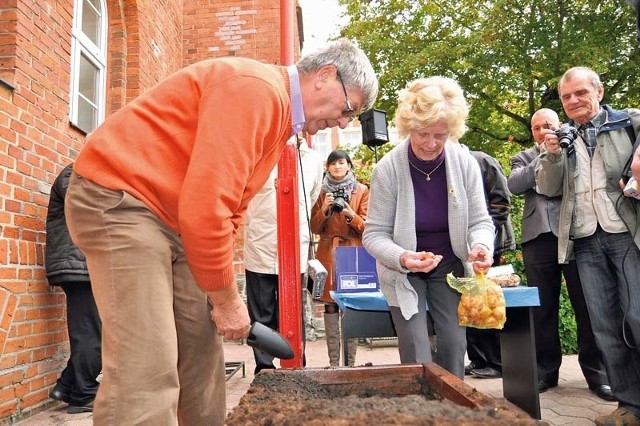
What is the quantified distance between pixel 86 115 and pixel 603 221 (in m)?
4.68

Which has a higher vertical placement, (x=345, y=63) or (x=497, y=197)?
(x=345, y=63)

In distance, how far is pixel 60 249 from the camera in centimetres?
393

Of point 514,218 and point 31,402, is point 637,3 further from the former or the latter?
point 514,218

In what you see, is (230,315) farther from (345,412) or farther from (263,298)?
(263,298)

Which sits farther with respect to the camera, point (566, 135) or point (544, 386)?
point (544, 386)

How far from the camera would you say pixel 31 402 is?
3912 millimetres

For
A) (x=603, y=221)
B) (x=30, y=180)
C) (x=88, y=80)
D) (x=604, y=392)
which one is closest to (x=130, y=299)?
(x=30, y=180)

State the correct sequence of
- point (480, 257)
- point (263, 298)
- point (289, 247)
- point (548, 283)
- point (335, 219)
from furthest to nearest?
point (335, 219) < point (263, 298) < point (548, 283) < point (289, 247) < point (480, 257)

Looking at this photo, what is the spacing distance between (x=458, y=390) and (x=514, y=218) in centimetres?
593

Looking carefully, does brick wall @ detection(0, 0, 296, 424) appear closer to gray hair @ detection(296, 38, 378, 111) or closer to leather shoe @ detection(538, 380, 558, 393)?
gray hair @ detection(296, 38, 378, 111)

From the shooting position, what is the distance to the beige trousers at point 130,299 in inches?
65.8

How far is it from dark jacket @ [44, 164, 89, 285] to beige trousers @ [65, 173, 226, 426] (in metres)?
2.25

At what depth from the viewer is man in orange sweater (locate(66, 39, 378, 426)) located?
5.50 ft

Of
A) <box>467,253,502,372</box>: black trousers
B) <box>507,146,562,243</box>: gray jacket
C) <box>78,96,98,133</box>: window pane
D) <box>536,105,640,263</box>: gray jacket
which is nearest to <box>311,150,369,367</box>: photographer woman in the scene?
<box>467,253,502,372</box>: black trousers
